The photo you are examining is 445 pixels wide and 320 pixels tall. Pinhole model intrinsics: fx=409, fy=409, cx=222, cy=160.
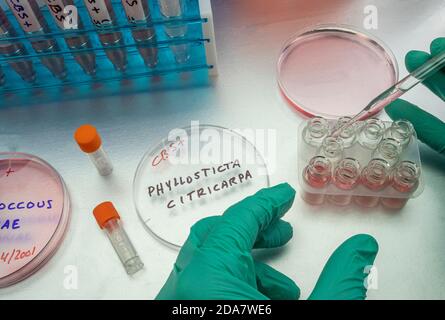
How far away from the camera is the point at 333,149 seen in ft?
4.06

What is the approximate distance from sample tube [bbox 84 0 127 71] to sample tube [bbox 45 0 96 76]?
57 millimetres

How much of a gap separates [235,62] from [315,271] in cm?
81

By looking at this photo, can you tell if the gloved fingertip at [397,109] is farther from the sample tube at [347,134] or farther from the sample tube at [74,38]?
the sample tube at [74,38]

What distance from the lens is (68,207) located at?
1.34 m

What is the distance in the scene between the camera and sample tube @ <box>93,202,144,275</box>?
4.12 ft

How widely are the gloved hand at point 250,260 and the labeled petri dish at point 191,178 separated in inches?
4.7

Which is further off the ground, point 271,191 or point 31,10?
point 31,10

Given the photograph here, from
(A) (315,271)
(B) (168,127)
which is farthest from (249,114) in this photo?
(A) (315,271)

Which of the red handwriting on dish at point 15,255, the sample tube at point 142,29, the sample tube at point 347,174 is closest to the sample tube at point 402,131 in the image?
the sample tube at point 347,174

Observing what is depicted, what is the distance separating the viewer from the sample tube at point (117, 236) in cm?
126
